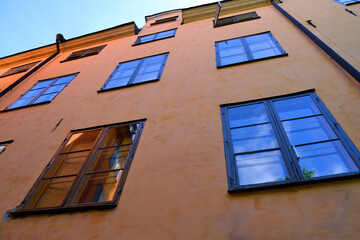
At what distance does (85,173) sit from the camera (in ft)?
11.7

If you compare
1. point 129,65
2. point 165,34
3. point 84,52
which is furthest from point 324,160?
point 84,52

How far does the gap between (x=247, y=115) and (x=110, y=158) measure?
8.53 ft

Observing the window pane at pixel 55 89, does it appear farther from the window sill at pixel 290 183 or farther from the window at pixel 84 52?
the window sill at pixel 290 183

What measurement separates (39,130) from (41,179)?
61.1 inches

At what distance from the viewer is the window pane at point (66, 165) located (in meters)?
3.98

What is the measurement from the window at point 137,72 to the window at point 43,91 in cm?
154

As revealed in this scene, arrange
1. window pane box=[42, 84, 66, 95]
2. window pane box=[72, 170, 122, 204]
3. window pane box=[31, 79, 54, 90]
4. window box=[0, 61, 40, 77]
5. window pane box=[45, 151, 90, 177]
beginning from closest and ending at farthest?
window pane box=[72, 170, 122, 204], window pane box=[45, 151, 90, 177], window pane box=[42, 84, 66, 95], window pane box=[31, 79, 54, 90], window box=[0, 61, 40, 77]

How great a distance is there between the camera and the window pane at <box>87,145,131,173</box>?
13.2ft

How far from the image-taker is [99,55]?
8.12 metres

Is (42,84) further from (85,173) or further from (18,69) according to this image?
(85,173)

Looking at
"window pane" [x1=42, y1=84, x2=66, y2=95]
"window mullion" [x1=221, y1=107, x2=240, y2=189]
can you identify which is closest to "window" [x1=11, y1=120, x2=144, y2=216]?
"window mullion" [x1=221, y1=107, x2=240, y2=189]

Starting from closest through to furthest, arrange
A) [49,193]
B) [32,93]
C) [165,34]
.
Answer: [49,193], [32,93], [165,34]

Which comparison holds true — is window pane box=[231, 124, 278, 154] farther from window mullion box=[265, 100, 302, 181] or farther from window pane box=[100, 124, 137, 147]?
window pane box=[100, 124, 137, 147]

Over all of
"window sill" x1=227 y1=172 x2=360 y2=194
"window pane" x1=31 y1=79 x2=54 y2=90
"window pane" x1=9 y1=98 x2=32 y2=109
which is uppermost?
"window pane" x1=31 y1=79 x2=54 y2=90
